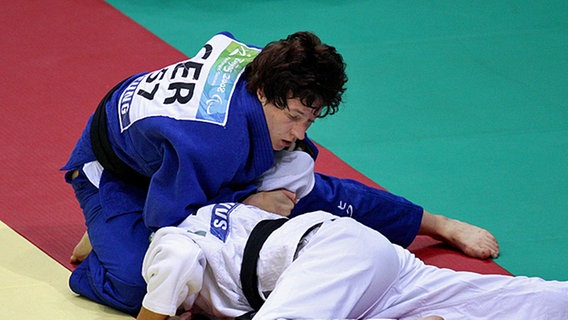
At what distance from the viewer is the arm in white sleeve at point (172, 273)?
2.68 meters

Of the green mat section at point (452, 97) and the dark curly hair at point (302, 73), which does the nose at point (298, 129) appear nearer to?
the dark curly hair at point (302, 73)

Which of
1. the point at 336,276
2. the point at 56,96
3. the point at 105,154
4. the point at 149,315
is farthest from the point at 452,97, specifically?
the point at 149,315

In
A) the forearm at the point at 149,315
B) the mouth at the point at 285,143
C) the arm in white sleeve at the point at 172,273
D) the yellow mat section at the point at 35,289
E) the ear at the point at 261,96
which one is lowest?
the yellow mat section at the point at 35,289

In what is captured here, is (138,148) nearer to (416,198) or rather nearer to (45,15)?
(416,198)

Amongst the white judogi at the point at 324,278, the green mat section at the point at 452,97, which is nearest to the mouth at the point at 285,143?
the white judogi at the point at 324,278

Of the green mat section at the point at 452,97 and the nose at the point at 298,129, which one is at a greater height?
the nose at the point at 298,129

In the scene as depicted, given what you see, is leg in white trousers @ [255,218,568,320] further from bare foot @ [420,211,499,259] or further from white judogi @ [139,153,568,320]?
bare foot @ [420,211,499,259]

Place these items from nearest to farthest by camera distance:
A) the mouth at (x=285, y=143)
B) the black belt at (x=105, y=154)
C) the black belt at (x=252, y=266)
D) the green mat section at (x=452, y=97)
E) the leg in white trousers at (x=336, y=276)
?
the leg in white trousers at (x=336, y=276) → the black belt at (x=252, y=266) → the mouth at (x=285, y=143) → the black belt at (x=105, y=154) → the green mat section at (x=452, y=97)

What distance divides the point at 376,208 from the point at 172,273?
95cm

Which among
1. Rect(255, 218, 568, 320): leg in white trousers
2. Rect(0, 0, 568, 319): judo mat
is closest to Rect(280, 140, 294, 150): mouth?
Rect(255, 218, 568, 320): leg in white trousers

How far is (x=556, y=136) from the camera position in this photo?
170 inches

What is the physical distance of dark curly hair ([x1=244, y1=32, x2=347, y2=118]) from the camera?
2910mm

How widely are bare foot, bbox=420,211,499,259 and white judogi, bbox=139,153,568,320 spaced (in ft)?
1.69

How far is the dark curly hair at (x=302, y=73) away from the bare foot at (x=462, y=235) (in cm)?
68
